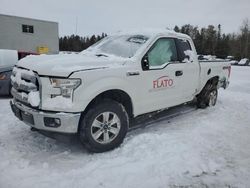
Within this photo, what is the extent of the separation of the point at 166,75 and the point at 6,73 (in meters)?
4.95

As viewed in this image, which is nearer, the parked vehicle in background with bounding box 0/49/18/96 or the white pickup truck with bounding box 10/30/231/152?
the white pickup truck with bounding box 10/30/231/152

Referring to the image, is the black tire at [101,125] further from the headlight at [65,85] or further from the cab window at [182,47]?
the cab window at [182,47]

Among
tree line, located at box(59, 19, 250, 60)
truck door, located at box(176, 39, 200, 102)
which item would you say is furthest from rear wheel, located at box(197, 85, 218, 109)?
tree line, located at box(59, 19, 250, 60)

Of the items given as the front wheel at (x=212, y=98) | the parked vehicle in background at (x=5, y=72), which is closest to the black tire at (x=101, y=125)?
the front wheel at (x=212, y=98)

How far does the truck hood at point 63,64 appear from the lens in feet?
12.2

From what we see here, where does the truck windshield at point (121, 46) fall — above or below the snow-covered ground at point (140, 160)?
above

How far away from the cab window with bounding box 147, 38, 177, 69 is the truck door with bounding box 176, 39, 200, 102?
196 mm

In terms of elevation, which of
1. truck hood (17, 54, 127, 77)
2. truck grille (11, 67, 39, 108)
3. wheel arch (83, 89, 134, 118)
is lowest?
wheel arch (83, 89, 134, 118)

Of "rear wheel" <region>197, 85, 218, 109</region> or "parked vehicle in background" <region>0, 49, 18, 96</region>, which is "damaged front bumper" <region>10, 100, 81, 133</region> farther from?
"parked vehicle in background" <region>0, 49, 18, 96</region>

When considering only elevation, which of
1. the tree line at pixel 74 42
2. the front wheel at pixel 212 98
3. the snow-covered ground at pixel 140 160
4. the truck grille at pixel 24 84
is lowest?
the snow-covered ground at pixel 140 160

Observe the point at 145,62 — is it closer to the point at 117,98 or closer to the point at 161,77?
the point at 161,77

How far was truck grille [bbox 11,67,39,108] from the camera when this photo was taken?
383 cm

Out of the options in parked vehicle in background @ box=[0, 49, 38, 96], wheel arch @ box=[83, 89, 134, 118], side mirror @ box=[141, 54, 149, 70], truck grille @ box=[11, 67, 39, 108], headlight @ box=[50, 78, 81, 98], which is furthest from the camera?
parked vehicle in background @ box=[0, 49, 38, 96]

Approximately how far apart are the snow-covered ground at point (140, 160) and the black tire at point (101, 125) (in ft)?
0.43
